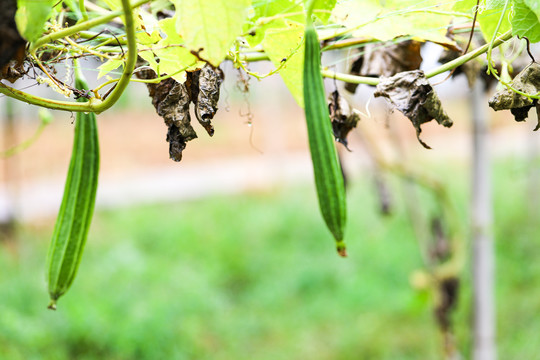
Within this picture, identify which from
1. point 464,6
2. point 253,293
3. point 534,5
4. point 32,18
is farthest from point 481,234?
point 253,293

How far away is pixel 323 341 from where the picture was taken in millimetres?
2799

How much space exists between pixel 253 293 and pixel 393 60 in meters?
2.77

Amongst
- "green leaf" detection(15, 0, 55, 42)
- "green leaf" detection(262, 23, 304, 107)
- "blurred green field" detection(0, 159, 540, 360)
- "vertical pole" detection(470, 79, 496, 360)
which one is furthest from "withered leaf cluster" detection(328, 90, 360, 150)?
"blurred green field" detection(0, 159, 540, 360)

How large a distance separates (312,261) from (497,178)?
120 inches

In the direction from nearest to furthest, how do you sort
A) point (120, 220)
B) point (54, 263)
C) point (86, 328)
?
point (54, 263)
point (86, 328)
point (120, 220)

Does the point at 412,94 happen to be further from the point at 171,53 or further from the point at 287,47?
the point at 171,53

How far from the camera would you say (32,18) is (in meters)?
0.35

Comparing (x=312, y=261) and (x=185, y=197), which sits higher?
(x=185, y=197)

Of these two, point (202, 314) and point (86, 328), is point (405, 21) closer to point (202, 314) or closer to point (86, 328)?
point (86, 328)

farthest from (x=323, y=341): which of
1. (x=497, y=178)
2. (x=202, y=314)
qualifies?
(x=497, y=178)

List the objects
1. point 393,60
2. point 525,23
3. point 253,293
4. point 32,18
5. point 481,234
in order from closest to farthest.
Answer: point 32,18
point 525,23
point 393,60
point 481,234
point 253,293

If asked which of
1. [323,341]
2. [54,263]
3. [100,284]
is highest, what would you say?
[54,263]

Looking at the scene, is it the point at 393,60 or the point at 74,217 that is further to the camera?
the point at 393,60

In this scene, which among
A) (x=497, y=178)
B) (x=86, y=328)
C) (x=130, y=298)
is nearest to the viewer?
(x=86, y=328)
